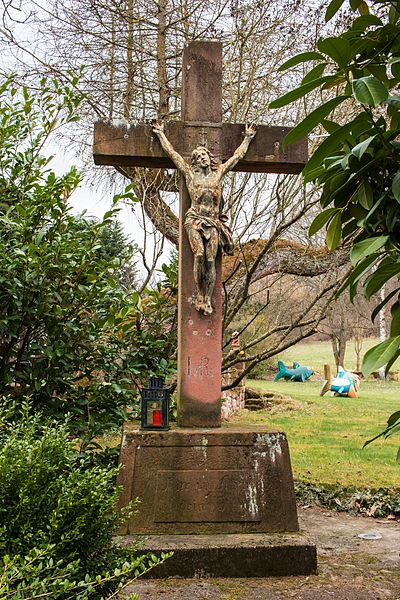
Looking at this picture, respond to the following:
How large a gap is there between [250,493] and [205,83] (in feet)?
10.2

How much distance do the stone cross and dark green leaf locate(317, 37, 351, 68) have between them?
3357 millimetres

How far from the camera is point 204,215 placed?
492 cm

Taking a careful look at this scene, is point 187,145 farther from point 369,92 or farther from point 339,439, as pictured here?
point 339,439

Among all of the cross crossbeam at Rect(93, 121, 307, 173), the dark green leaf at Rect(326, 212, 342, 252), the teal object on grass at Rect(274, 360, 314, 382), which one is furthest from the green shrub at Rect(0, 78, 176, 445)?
the teal object on grass at Rect(274, 360, 314, 382)

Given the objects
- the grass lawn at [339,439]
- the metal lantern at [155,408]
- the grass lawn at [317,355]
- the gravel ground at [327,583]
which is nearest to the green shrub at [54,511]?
the gravel ground at [327,583]

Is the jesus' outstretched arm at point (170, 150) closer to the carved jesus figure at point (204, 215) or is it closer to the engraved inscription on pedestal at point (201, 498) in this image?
the carved jesus figure at point (204, 215)

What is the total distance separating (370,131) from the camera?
1.72 metres

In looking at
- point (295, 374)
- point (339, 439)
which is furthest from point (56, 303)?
point (295, 374)

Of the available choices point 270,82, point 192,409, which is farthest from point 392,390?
point 192,409

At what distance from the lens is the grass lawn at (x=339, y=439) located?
27.6 feet

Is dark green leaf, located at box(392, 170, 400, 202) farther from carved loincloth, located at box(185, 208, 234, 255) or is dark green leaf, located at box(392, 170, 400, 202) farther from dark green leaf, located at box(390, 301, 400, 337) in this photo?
carved loincloth, located at box(185, 208, 234, 255)

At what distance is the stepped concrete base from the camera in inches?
167

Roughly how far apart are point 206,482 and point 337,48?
139 inches

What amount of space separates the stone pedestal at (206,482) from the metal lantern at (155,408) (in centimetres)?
11
